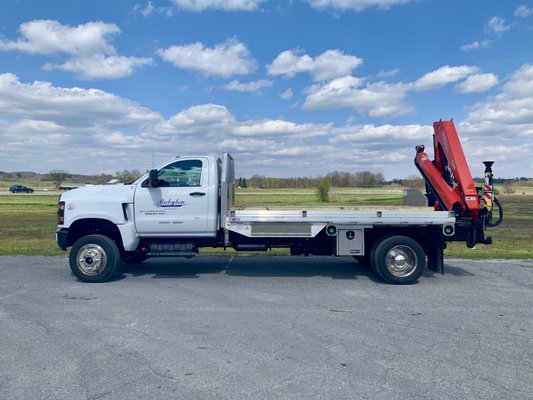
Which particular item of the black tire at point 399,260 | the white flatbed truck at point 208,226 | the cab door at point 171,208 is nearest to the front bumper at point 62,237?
the white flatbed truck at point 208,226

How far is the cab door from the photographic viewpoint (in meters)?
8.73

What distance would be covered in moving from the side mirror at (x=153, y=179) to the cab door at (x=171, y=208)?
2 centimetres

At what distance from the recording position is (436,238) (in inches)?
344

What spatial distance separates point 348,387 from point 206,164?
18.6ft

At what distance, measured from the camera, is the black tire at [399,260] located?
8461mm

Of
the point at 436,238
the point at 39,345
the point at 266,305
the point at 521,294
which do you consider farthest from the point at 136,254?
the point at 521,294

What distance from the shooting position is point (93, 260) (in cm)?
857

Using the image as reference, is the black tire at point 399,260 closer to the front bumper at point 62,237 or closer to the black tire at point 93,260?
the black tire at point 93,260

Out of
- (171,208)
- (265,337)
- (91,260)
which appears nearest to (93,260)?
(91,260)

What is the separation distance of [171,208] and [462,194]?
18.0 ft

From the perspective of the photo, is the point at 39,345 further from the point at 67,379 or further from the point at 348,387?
the point at 348,387

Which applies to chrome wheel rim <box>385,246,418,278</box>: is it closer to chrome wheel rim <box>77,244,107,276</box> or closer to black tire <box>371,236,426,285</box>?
black tire <box>371,236,426,285</box>

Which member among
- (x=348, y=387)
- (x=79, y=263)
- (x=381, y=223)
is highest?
(x=381, y=223)

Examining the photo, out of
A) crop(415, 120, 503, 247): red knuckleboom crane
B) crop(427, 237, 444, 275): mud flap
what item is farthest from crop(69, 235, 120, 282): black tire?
crop(415, 120, 503, 247): red knuckleboom crane
